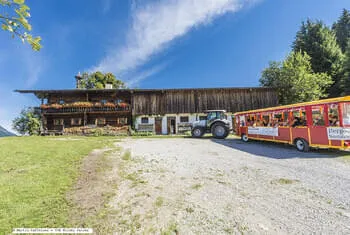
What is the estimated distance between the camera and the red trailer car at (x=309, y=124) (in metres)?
6.62

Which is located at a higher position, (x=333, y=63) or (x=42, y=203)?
(x=333, y=63)

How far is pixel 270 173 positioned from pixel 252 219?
2.68 meters

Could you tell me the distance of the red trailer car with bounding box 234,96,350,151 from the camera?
6.62m

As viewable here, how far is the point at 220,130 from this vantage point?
44.9 feet

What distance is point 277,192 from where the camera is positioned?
346 centimetres

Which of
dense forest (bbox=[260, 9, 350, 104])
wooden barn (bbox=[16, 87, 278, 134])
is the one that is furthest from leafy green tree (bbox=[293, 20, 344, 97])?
wooden barn (bbox=[16, 87, 278, 134])

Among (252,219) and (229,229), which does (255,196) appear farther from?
(229,229)

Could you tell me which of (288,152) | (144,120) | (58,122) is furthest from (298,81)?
(58,122)

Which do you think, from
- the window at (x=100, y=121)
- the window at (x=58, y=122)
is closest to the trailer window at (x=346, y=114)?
the window at (x=100, y=121)

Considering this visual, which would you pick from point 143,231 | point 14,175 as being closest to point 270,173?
point 143,231

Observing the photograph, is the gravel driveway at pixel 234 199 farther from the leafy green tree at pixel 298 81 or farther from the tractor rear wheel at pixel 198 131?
the leafy green tree at pixel 298 81

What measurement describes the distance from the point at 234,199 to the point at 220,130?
1086 cm

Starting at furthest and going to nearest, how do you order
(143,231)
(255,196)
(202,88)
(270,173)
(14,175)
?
1. (202,88)
2. (270,173)
3. (14,175)
4. (255,196)
5. (143,231)

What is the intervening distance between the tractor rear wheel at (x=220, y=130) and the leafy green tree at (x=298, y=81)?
14.1 meters
